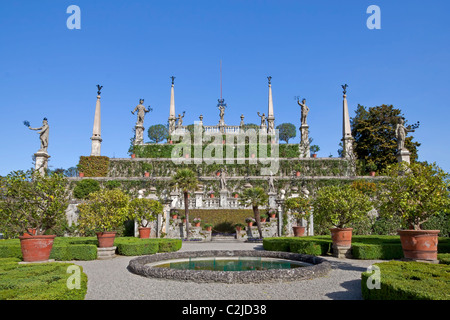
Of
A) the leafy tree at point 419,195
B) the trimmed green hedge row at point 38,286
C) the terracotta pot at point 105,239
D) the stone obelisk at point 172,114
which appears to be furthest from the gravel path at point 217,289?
the stone obelisk at point 172,114

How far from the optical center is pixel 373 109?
132ft

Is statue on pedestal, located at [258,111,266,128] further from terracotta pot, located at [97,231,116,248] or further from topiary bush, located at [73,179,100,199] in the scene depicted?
terracotta pot, located at [97,231,116,248]

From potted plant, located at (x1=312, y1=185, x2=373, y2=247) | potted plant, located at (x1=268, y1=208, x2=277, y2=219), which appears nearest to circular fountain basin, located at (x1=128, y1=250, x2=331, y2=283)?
potted plant, located at (x1=312, y1=185, x2=373, y2=247)

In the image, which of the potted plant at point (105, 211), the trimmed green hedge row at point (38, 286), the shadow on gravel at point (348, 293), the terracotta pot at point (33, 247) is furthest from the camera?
the potted plant at point (105, 211)

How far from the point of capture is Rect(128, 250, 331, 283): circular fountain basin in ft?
27.7

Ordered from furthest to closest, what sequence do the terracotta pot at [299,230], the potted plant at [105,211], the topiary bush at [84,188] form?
the topiary bush at [84,188] < the terracotta pot at [299,230] < the potted plant at [105,211]

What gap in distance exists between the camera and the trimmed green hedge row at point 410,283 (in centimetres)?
518

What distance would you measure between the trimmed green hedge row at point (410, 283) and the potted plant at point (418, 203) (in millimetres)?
1932

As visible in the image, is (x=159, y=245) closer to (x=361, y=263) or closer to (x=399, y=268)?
(x=361, y=263)

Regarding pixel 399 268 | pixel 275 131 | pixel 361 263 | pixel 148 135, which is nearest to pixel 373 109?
pixel 275 131

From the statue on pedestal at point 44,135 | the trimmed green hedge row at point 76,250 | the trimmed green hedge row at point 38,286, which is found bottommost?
the trimmed green hedge row at point 76,250

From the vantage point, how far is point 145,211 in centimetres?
2039

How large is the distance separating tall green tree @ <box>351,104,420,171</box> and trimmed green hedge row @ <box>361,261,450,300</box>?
32.5m

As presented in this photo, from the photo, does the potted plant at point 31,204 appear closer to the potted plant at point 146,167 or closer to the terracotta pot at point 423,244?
the terracotta pot at point 423,244
